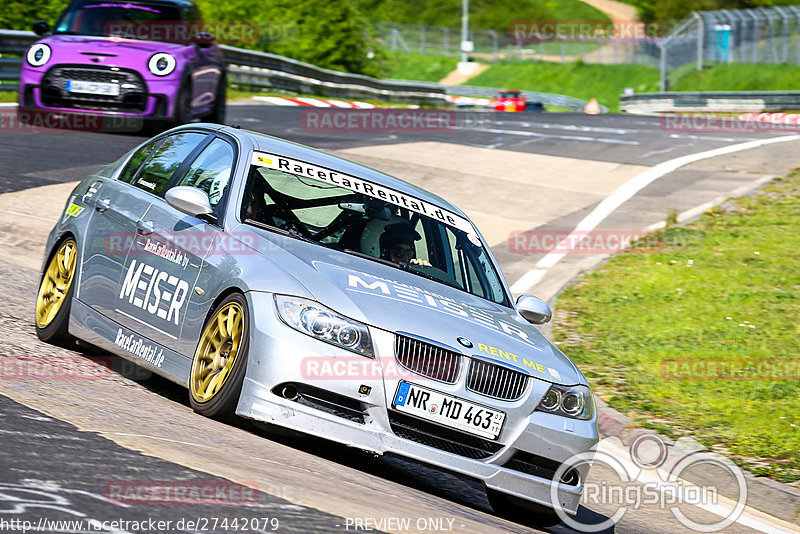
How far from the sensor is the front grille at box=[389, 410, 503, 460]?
5578 mm

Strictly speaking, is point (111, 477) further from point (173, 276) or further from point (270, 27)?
point (270, 27)

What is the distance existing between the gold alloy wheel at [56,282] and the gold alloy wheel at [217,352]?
1.69 m

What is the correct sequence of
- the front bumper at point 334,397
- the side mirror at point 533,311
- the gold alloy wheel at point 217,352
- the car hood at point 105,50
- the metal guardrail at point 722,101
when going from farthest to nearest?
the metal guardrail at point 722,101 < the car hood at point 105,50 < the side mirror at point 533,311 < the gold alloy wheel at point 217,352 < the front bumper at point 334,397

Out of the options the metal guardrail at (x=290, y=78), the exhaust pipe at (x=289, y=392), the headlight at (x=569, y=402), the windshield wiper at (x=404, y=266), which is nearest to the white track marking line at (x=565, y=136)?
the metal guardrail at (x=290, y=78)

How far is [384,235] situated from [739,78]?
45260 millimetres

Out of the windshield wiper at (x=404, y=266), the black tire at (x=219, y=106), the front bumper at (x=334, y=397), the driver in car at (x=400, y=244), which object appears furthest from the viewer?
the black tire at (x=219, y=106)

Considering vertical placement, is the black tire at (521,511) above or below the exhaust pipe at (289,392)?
below

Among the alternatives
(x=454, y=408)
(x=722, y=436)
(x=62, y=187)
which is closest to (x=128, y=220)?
(x=454, y=408)

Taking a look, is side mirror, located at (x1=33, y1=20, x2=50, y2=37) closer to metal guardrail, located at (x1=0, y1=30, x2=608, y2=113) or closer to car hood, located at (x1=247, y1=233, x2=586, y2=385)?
metal guardrail, located at (x1=0, y1=30, x2=608, y2=113)

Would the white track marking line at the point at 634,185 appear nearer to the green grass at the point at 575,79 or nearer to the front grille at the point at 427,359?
the front grille at the point at 427,359

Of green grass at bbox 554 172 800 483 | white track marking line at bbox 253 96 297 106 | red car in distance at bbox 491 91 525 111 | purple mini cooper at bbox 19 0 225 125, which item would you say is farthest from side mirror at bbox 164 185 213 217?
red car in distance at bbox 491 91 525 111

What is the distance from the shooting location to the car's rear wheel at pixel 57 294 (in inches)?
288

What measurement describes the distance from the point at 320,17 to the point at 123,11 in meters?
32.3

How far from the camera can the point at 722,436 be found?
27.1 ft
